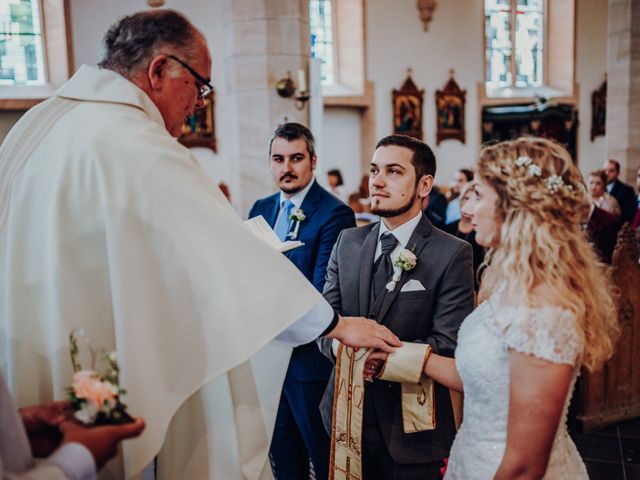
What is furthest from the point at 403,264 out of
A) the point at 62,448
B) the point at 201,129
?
the point at 201,129

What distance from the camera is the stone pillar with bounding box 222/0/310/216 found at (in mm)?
7449

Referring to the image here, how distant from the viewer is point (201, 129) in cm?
1032

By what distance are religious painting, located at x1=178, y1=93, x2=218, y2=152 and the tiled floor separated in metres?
7.60

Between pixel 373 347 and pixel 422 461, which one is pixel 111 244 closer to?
pixel 373 347

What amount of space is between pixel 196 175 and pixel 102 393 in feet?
2.55

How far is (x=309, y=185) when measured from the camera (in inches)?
128

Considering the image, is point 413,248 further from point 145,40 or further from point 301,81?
point 301,81

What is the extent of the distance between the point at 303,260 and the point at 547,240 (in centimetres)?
162

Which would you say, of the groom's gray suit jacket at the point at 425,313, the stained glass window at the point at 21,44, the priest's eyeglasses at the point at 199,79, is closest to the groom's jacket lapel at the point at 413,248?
the groom's gray suit jacket at the point at 425,313

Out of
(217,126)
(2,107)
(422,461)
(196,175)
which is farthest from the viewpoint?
(217,126)

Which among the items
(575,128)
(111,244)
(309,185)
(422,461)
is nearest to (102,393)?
(111,244)

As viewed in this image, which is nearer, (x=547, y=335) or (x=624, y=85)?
(x=547, y=335)

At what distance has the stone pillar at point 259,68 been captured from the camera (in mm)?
7449

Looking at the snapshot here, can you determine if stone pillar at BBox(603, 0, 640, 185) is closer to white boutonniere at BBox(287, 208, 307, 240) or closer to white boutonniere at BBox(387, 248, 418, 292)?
white boutonniere at BBox(287, 208, 307, 240)
